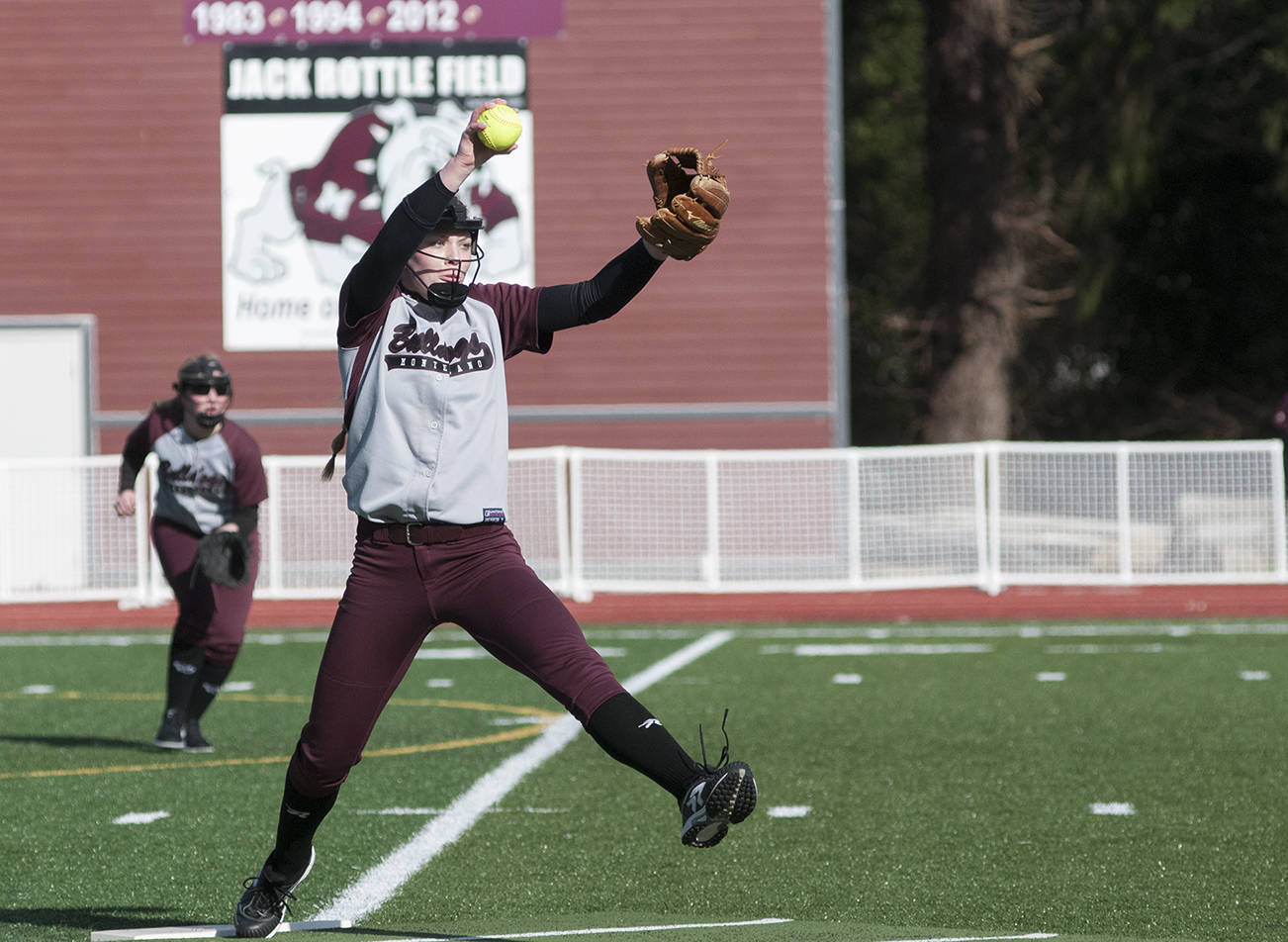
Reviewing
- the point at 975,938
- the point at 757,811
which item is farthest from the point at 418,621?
the point at 757,811

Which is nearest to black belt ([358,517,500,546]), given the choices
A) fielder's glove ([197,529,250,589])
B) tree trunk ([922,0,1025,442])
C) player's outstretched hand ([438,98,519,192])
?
player's outstretched hand ([438,98,519,192])

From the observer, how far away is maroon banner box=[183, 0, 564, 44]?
20828 millimetres

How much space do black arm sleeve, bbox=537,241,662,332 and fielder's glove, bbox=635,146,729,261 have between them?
9 cm

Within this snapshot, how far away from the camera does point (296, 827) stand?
17.8ft

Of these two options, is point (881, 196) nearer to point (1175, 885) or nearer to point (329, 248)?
point (329, 248)

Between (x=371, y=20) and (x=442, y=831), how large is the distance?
15.0 metres

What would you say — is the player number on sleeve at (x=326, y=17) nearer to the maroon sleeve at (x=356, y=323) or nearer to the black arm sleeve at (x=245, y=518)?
the black arm sleeve at (x=245, y=518)

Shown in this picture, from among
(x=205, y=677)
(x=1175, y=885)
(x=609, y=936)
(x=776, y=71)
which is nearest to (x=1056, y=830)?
Answer: (x=1175, y=885)

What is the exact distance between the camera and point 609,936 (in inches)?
221

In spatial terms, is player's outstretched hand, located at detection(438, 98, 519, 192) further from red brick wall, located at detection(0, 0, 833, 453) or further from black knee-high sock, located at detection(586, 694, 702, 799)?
red brick wall, located at detection(0, 0, 833, 453)

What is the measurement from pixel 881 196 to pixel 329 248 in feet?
78.6

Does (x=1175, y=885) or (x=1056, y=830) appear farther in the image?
(x=1056, y=830)

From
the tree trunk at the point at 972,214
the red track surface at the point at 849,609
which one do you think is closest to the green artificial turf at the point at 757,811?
the red track surface at the point at 849,609

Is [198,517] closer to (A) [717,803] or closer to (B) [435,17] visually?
(A) [717,803]
